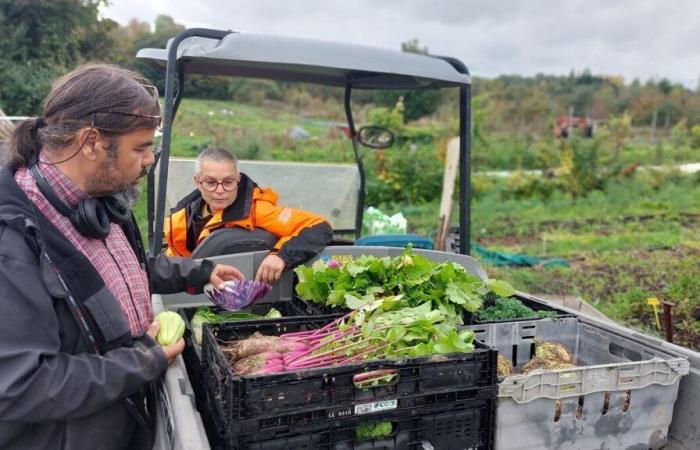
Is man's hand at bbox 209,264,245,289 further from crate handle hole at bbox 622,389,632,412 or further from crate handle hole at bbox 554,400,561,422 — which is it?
crate handle hole at bbox 622,389,632,412

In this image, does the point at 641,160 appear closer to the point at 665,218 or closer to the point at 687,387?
the point at 665,218

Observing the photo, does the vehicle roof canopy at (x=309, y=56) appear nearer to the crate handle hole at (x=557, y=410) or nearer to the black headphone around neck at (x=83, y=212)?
the black headphone around neck at (x=83, y=212)

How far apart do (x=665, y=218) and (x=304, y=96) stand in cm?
1929

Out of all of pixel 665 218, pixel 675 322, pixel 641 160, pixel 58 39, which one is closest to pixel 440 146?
pixel 665 218

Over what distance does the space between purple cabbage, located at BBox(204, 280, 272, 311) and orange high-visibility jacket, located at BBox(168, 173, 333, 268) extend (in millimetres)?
441

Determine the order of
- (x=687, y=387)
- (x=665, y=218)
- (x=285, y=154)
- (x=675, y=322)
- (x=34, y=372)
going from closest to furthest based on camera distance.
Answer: (x=34, y=372)
(x=687, y=387)
(x=675, y=322)
(x=665, y=218)
(x=285, y=154)

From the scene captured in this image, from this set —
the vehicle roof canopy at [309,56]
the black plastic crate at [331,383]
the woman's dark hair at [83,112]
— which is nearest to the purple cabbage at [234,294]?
the black plastic crate at [331,383]

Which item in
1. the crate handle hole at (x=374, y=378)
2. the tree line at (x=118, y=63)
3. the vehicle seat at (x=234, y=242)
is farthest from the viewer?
the tree line at (x=118, y=63)

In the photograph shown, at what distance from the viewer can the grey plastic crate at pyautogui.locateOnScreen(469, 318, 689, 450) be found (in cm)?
256

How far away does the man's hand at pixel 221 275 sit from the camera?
314cm

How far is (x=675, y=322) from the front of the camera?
268 inches

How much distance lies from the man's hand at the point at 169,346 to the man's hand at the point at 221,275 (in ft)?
2.23

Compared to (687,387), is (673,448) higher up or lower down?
lower down

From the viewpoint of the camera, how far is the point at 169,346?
235cm
